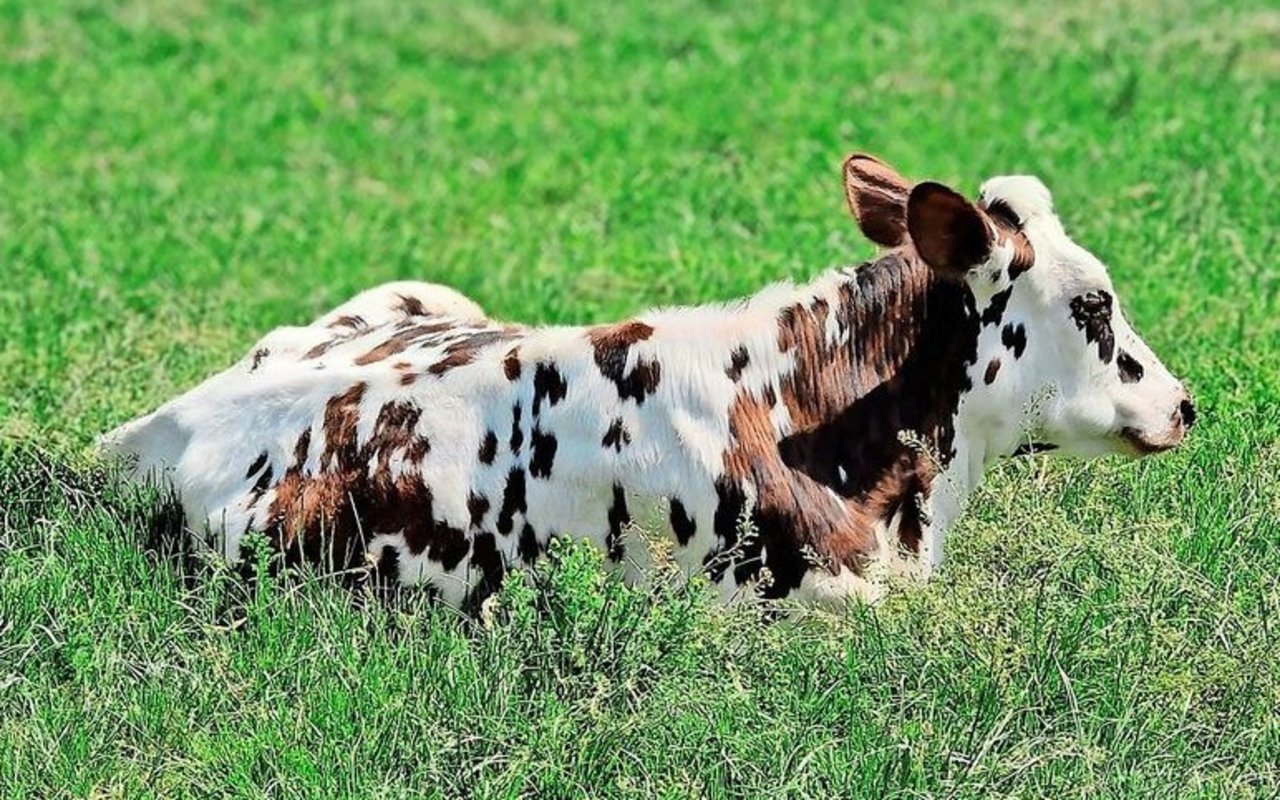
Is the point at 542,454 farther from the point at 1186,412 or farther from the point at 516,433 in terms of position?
the point at 1186,412

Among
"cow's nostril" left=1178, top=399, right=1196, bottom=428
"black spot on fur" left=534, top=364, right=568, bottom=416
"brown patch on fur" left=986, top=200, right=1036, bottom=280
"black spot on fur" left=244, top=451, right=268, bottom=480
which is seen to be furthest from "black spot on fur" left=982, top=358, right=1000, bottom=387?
"black spot on fur" left=244, top=451, right=268, bottom=480

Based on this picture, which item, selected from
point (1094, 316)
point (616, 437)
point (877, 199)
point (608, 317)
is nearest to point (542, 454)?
point (616, 437)

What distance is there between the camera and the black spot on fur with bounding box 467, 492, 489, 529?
20.6ft

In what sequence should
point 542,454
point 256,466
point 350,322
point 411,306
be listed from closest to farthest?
point 542,454 < point 256,466 < point 350,322 < point 411,306

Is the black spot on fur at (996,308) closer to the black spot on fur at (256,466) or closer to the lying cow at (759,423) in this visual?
the lying cow at (759,423)

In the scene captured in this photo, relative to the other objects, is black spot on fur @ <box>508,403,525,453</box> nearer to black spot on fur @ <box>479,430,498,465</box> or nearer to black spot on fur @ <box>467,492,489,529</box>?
black spot on fur @ <box>479,430,498,465</box>

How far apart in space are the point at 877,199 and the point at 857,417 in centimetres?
67

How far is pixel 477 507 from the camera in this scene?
6273mm

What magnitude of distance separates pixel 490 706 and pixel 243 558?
1.12 meters

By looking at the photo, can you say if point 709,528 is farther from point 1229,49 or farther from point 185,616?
point 1229,49

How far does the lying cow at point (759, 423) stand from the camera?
614 centimetres

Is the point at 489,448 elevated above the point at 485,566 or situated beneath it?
elevated above

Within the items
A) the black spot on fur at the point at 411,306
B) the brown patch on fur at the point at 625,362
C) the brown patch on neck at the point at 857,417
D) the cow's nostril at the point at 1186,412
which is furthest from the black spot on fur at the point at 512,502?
the cow's nostril at the point at 1186,412

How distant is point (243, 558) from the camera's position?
653 cm
